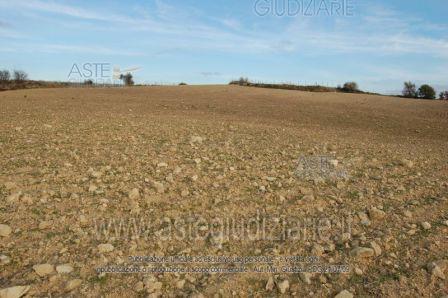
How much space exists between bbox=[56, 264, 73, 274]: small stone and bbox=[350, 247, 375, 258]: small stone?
106 inches

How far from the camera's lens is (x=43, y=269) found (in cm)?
343

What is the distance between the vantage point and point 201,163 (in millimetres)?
6629

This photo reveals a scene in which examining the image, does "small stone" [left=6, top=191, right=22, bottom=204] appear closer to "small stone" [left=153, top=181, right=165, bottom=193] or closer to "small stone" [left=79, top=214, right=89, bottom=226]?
"small stone" [left=79, top=214, right=89, bottom=226]

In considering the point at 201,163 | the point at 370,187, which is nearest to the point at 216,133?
the point at 201,163

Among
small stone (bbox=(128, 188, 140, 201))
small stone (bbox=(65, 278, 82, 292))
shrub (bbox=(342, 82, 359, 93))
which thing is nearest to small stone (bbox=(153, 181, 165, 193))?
small stone (bbox=(128, 188, 140, 201))

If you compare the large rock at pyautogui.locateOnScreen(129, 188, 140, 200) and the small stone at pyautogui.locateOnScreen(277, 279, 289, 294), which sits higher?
the large rock at pyautogui.locateOnScreen(129, 188, 140, 200)

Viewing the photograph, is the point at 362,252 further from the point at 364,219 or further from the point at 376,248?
the point at 364,219

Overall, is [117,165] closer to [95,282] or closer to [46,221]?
[46,221]

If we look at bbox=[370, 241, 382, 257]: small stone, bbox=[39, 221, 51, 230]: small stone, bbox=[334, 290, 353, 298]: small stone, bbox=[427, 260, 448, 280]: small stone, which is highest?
bbox=[39, 221, 51, 230]: small stone

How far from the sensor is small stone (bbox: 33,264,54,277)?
3404 millimetres

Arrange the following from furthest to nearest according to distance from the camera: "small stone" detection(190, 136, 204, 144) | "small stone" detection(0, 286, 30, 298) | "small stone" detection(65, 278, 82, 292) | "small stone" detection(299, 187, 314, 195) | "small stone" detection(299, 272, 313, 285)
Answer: "small stone" detection(190, 136, 204, 144), "small stone" detection(299, 187, 314, 195), "small stone" detection(299, 272, 313, 285), "small stone" detection(65, 278, 82, 292), "small stone" detection(0, 286, 30, 298)

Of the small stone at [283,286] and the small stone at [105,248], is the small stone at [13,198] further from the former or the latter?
the small stone at [283,286]

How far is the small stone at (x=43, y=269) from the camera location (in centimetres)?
340

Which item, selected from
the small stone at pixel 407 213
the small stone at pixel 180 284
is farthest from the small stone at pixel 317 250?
the small stone at pixel 407 213
